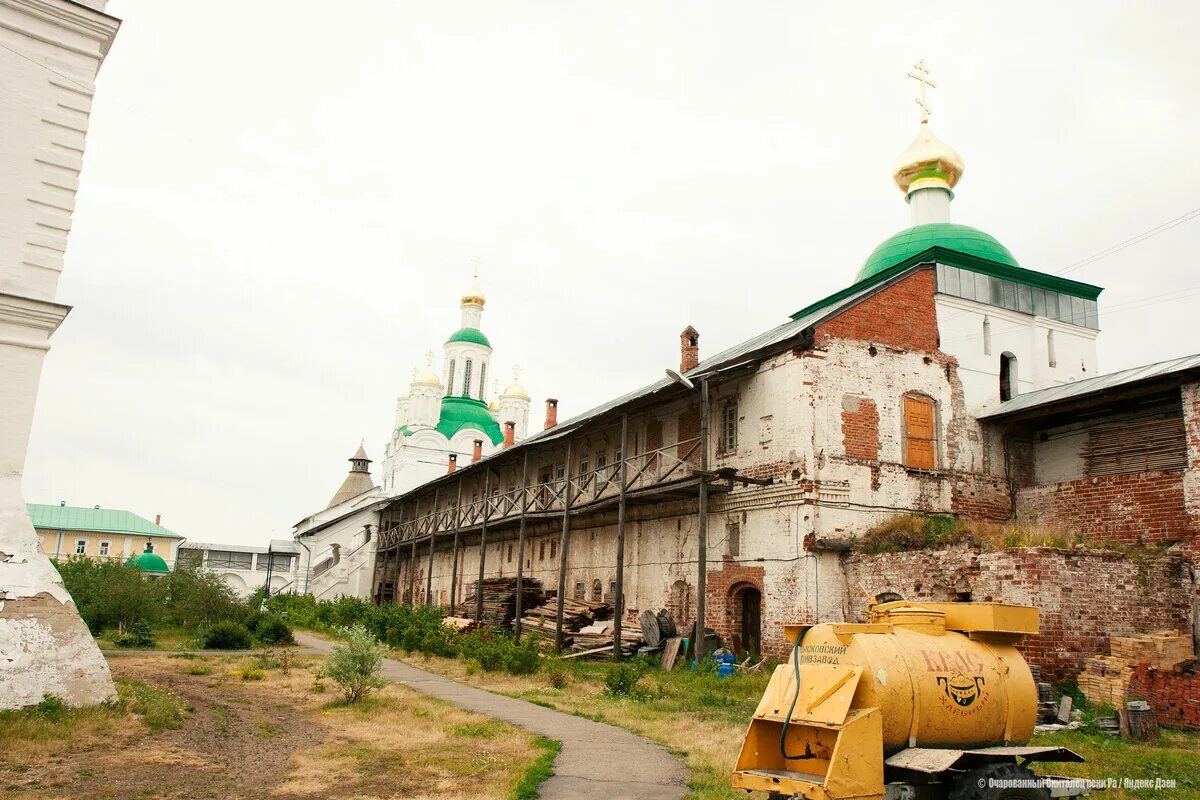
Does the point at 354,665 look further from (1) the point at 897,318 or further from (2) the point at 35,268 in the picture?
(1) the point at 897,318

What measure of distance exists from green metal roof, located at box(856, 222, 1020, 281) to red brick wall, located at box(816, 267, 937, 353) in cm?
291

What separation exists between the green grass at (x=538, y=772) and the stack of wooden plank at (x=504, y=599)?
52.7 feet

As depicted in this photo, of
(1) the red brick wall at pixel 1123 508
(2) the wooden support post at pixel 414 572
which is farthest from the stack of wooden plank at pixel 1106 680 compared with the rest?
(2) the wooden support post at pixel 414 572

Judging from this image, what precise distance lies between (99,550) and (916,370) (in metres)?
60.5

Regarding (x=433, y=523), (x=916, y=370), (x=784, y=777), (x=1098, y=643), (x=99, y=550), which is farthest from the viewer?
(x=99, y=550)

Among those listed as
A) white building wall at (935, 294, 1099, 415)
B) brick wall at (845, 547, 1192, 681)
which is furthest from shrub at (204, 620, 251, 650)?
white building wall at (935, 294, 1099, 415)

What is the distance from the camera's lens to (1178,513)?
13.3m

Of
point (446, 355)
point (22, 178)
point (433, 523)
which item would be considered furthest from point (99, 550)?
point (22, 178)

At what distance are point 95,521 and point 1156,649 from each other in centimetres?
6601

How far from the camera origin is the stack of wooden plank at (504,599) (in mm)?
24984

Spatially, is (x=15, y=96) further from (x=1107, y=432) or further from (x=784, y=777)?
(x=1107, y=432)

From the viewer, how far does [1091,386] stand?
15.3 meters

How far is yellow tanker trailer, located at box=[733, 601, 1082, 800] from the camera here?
5301 mm

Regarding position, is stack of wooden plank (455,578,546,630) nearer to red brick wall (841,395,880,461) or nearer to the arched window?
red brick wall (841,395,880,461)
